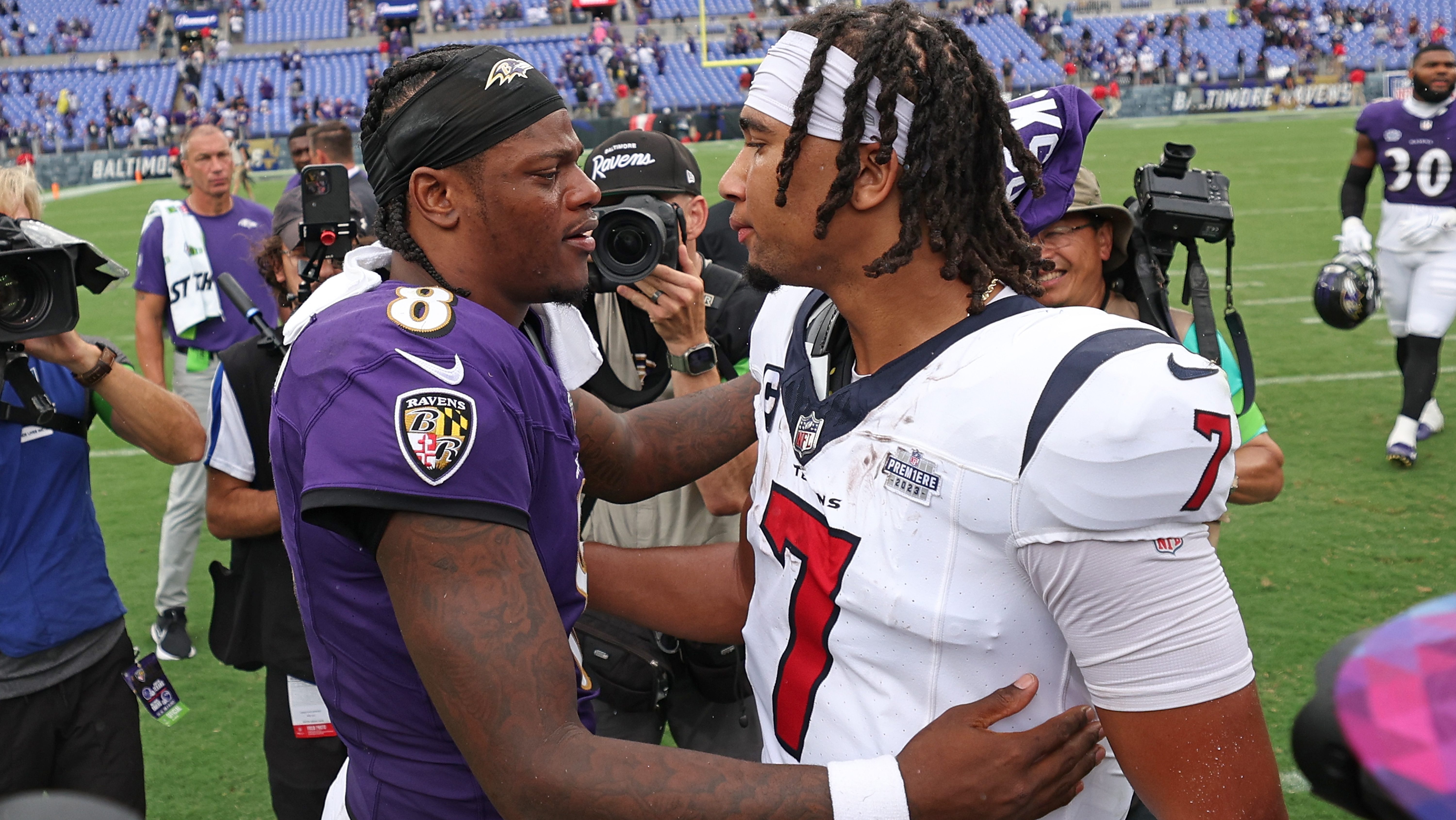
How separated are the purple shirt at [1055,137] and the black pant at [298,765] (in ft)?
7.36

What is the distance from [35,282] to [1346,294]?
13.5ft

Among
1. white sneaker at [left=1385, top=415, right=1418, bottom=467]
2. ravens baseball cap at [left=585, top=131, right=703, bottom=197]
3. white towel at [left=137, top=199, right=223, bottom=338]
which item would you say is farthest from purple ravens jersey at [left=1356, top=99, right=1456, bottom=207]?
white towel at [left=137, top=199, right=223, bottom=338]

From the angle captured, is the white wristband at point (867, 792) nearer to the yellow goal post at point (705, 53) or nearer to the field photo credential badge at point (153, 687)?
the field photo credential badge at point (153, 687)

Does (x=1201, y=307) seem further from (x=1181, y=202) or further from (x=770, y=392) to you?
(x=770, y=392)

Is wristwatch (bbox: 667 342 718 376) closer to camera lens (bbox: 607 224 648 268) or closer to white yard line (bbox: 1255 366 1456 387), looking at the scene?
camera lens (bbox: 607 224 648 268)

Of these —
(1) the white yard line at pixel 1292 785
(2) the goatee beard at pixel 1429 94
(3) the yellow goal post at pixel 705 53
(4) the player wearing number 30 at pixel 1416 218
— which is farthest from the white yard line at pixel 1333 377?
(3) the yellow goal post at pixel 705 53

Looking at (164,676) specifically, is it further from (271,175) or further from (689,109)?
(689,109)

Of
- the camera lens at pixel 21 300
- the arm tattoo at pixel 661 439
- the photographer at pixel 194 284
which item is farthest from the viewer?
the photographer at pixel 194 284

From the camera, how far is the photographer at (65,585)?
2.84 metres

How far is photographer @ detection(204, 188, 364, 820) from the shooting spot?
10.1 ft

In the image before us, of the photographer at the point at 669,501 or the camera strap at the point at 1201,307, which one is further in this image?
the photographer at the point at 669,501

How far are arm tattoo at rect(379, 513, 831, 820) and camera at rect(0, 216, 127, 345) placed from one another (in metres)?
1.69

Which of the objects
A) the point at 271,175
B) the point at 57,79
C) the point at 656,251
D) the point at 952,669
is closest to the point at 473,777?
the point at 952,669

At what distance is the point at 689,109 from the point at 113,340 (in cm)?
2330
